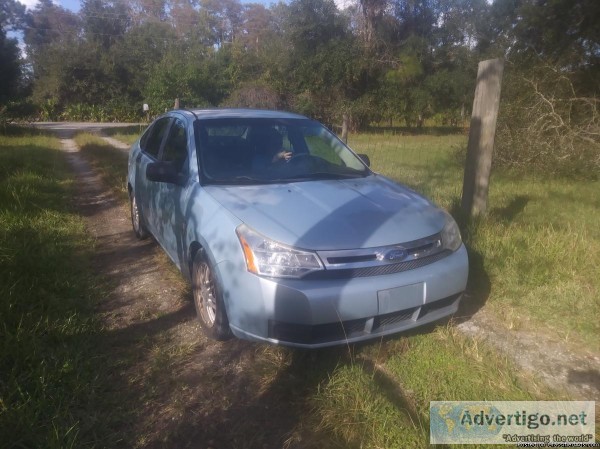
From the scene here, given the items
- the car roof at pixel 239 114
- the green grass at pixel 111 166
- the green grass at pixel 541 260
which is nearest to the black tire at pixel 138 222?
the car roof at pixel 239 114

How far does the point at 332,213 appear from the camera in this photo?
285 centimetres

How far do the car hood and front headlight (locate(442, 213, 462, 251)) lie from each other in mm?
73

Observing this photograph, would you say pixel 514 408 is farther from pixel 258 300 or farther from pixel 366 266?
pixel 258 300

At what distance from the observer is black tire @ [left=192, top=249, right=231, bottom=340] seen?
9.33ft

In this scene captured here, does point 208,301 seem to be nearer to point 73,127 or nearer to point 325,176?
point 325,176

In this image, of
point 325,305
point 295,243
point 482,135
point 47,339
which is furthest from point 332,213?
point 482,135

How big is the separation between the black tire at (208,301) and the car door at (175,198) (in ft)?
0.97

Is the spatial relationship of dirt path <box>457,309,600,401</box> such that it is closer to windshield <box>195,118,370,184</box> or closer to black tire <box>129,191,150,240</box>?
windshield <box>195,118,370,184</box>

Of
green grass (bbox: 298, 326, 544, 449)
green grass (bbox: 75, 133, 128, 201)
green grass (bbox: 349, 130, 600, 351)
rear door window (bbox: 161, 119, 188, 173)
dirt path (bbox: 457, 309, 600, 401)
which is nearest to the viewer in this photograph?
green grass (bbox: 298, 326, 544, 449)

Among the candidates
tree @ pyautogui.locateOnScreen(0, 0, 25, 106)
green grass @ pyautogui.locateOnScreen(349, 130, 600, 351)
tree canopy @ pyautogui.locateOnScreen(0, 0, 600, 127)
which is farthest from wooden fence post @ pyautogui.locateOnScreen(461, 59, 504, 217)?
tree @ pyautogui.locateOnScreen(0, 0, 25, 106)

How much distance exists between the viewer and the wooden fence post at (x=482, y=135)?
4480 mm

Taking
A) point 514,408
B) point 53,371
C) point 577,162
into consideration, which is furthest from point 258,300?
point 577,162

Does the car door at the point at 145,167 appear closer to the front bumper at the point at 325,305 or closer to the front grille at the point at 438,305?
the front bumper at the point at 325,305

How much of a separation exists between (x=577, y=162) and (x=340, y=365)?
6925 millimetres
